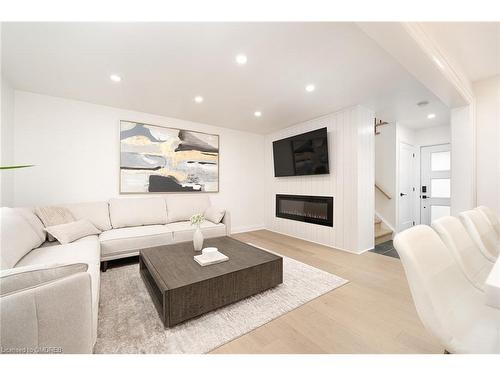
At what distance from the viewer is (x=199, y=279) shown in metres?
1.64

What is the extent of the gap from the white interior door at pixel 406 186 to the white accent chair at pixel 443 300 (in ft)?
13.2

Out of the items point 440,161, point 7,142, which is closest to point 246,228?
point 7,142

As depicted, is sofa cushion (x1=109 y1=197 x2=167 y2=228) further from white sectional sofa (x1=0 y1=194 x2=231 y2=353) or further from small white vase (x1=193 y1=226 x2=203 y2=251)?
small white vase (x1=193 y1=226 x2=203 y2=251)

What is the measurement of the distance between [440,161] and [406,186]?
87cm

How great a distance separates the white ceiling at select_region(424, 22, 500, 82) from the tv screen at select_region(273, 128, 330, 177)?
175 cm

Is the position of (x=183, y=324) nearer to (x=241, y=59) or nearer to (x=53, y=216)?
(x=53, y=216)

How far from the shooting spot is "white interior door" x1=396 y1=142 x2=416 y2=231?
4.48m

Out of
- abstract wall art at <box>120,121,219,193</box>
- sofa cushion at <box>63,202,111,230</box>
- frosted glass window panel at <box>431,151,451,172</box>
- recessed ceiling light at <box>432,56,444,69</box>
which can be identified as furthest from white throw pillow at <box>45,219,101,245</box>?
Result: frosted glass window panel at <box>431,151,451,172</box>

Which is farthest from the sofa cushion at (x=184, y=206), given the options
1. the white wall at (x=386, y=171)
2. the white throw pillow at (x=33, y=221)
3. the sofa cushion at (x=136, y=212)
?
the white wall at (x=386, y=171)

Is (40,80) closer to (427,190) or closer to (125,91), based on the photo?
(125,91)

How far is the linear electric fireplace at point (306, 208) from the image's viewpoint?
372 cm

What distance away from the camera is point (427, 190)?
4.75 m

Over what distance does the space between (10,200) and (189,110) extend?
2691 millimetres

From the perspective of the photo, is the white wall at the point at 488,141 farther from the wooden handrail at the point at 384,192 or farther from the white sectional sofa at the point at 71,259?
the white sectional sofa at the point at 71,259
